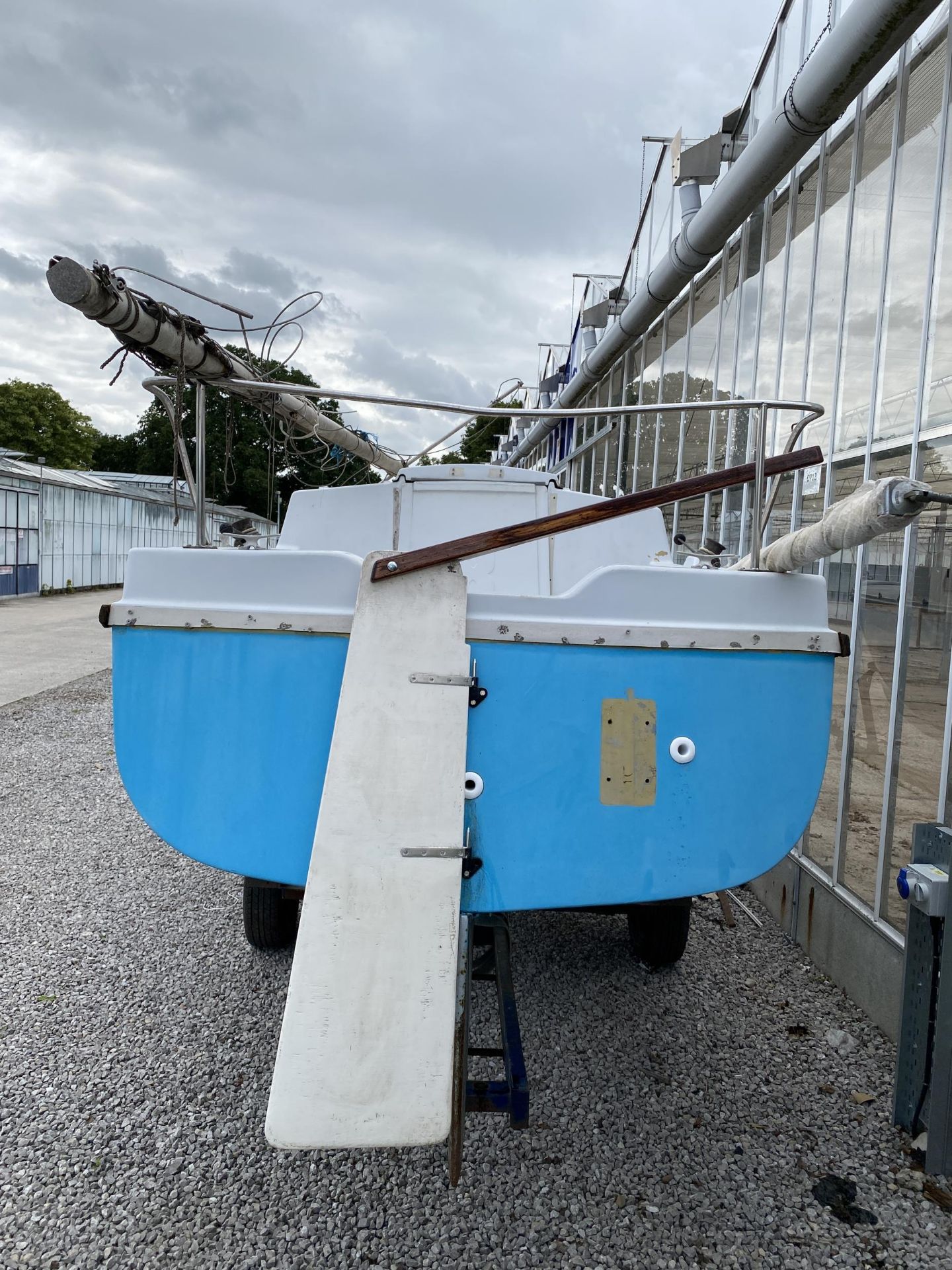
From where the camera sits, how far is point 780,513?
163 inches

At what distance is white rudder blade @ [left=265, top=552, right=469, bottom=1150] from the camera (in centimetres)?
179

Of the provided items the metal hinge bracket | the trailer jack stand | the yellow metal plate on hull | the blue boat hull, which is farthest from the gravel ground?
the metal hinge bracket

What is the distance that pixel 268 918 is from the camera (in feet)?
10.7

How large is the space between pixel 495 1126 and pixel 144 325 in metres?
2.90

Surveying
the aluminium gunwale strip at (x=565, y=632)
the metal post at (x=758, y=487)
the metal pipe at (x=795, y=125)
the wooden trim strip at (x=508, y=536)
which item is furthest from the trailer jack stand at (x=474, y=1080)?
the metal pipe at (x=795, y=125)

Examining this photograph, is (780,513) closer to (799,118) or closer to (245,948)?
(799,118)

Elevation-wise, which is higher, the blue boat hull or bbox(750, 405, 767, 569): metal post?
bbox(750, 405, 767, 569): metal post

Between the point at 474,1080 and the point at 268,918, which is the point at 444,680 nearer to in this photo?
the point at 474,1080

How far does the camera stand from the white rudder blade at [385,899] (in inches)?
70.6

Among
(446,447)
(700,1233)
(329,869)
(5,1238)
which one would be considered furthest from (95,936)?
(446,447)

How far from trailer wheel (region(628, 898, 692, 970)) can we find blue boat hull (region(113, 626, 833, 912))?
96 centimetres

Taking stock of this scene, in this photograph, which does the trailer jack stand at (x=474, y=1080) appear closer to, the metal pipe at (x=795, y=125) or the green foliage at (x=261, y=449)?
the green foliage at (x=261, y=449)

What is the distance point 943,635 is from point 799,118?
84.8 inches

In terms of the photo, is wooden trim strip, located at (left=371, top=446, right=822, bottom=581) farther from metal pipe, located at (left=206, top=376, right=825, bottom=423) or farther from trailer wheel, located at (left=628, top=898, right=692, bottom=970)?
trailer wheel, located at (left=628, top=898, right=692, bottom=970)
